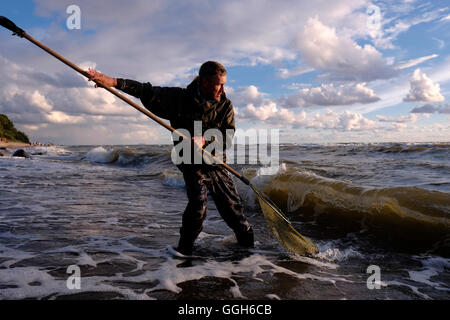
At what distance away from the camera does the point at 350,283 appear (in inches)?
133

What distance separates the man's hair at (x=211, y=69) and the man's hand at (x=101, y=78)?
Answer: 1003mm

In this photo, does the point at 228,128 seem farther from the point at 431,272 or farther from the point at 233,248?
the point at 431,272

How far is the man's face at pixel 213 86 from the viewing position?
11.3 ft

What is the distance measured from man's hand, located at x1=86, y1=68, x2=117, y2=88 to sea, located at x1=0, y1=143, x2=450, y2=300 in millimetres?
2059

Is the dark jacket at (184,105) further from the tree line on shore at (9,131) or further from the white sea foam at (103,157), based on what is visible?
the tree line on shore at (9,131)

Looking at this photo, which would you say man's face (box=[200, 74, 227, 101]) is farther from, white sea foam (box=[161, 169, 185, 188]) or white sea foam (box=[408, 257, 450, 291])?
white sea foam (box=[161, 169, 185, 188])

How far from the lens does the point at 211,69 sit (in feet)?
11.3

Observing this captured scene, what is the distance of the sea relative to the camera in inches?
123

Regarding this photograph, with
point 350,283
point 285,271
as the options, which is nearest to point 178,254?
point 285,271

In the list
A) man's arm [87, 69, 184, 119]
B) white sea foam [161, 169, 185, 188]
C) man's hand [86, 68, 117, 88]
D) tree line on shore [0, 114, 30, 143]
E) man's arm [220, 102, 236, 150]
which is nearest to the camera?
man's hand [86, 68, 117, 88]

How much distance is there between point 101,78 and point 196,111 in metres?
1.09

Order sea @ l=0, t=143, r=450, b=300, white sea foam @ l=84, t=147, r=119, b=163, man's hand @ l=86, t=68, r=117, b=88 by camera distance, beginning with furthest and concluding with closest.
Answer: white sea foam @ l=84, t=147, r=119, b=163, man's hand @ l=86, t=68, r=117, b=88, sea @ l=0, t=143, r=450, b=300

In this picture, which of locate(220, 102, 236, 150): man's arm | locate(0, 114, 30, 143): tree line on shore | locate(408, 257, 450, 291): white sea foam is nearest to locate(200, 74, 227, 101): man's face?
locate(220, 102, 236, 150): man's arm
